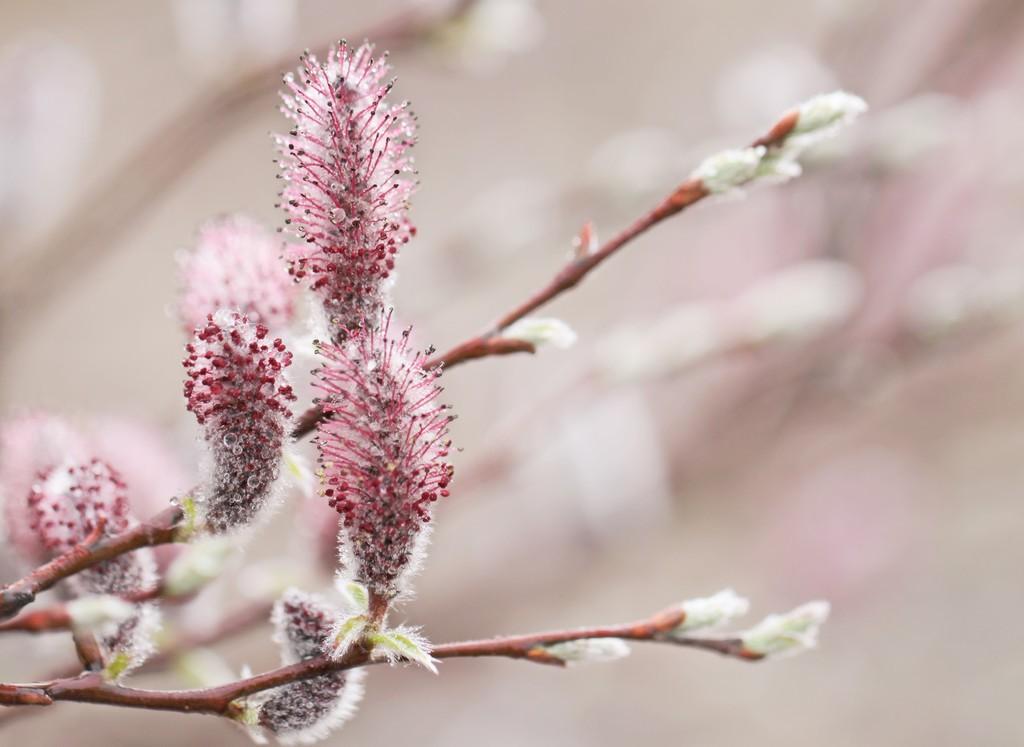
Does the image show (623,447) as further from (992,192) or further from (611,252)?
(611,252)

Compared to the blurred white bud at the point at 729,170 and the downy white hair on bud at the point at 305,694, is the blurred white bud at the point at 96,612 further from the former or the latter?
the blurred white bud at the point at 729,170

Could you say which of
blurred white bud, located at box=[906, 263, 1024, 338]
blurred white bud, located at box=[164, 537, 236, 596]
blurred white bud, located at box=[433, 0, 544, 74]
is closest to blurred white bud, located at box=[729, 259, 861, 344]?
blurred white bud, located at box=[906, 263, 1024, 338]

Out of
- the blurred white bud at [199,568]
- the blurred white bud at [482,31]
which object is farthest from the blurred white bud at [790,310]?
the blurred white bud at [199,568]

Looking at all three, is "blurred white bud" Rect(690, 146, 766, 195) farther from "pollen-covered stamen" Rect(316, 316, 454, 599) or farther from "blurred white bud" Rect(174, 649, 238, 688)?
"blurred white bud" Rect(174, 649, 238, 688)

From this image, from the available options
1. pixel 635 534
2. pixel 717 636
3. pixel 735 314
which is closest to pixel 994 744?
pixel 635 534

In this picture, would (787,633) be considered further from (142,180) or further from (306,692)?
(142,180)
